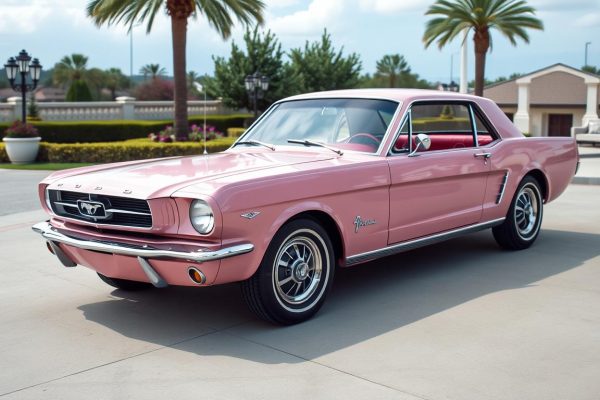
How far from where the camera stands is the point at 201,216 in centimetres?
491

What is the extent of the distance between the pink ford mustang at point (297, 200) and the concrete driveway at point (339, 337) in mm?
371

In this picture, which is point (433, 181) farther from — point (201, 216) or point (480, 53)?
point (480, 53)

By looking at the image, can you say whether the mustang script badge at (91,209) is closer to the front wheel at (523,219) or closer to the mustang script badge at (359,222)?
the mustang script badge at (359,222)

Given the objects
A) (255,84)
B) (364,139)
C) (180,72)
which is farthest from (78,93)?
(364,139)

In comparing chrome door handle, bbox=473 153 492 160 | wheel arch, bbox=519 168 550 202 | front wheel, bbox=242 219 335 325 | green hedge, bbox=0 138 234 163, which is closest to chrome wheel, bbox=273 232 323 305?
front wheel, bbox=242 219 335 325

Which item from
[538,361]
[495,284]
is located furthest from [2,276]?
[538,361]

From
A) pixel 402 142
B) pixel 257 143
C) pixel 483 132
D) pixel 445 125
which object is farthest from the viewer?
pixel 445 125

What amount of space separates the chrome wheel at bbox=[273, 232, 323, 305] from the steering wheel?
1.16m

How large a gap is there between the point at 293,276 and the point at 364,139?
1.47 meters

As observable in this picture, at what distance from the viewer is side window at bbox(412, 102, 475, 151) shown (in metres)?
6.95

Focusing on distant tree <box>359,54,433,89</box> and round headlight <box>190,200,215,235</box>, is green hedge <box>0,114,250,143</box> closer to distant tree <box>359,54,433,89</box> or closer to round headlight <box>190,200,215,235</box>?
round headlight <box>190,200,215,235</box>

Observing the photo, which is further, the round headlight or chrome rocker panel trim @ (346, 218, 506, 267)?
chrome rocker panel trim @ (346, 218, 506, 267)

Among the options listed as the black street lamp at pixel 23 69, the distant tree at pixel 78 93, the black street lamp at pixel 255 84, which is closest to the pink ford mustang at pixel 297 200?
the black street lamp at pixel 23 69

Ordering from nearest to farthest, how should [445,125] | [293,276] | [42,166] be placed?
[293,276]
[445,125]
[42,166]
